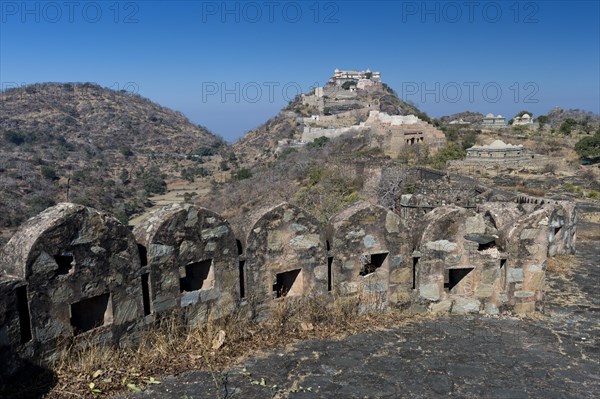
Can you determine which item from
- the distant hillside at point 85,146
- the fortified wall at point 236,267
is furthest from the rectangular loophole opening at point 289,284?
the distant hillside at point 85,146

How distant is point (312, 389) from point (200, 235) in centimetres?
191

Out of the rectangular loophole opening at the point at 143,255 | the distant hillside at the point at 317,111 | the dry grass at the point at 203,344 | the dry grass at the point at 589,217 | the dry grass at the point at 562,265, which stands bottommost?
the dry grass at the point at 589,217

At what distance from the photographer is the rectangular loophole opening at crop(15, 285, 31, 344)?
4176 millimetres

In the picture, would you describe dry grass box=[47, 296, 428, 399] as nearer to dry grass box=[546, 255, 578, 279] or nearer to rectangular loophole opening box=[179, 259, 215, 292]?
rectangular loophole opening box=[179, 259, 215, 292]

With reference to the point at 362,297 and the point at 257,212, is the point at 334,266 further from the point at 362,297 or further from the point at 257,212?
the point at 257,212

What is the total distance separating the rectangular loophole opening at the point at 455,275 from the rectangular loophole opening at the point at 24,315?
4.96 meters

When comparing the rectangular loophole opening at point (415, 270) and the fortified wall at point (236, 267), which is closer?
the fortified wall at point (236, 267)

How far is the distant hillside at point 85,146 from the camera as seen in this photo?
40.9 meters

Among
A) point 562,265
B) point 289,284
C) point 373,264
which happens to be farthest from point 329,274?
point 562,265

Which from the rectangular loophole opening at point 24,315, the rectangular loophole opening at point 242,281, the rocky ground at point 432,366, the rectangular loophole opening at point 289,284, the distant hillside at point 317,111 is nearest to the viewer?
the rectangular loophole opening at point 24,315

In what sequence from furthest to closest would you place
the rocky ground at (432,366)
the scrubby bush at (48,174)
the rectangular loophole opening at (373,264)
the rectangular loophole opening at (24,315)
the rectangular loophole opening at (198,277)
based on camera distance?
the scrubby bush at (48,174) → the rectangular loophole opening at (373,264) → the rectangular loophole opening at (198,277) → the rocky ground at (432,366) → the rectangular loophole opening at (24,315)

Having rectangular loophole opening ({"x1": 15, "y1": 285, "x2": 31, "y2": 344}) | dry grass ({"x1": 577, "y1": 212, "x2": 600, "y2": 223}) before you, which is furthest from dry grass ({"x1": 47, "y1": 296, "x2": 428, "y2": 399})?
dry grass ({"x1": 577, "y1": 212, "x2": 600, "y2": 223})

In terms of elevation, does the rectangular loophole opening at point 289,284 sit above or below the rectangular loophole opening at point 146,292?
below

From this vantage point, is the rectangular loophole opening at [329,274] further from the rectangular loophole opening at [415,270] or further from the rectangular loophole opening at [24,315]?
the rectangular loophole opening at [24,315]
